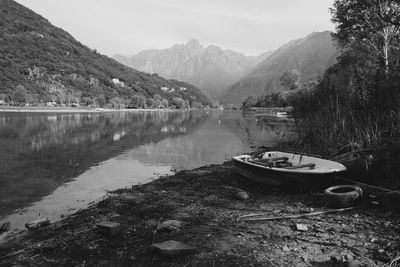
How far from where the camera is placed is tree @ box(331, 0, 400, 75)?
27734 mm

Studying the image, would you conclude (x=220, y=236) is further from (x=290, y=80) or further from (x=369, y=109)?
(x=290, y=80)

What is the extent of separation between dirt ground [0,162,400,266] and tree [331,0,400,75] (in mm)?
20114

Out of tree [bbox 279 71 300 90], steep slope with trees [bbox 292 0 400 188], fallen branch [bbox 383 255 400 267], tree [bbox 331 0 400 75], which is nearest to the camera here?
fallen branch [bbox 383 255 400 267]

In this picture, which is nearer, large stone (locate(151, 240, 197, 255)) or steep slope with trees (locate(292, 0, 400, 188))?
large stone (locate(151, 240, 197, 255))

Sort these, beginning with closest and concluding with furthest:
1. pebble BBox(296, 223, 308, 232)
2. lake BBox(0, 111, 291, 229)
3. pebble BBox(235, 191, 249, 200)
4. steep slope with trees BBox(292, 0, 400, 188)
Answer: pebble BBox(296, 223, 308, 232), pebble BBox(235, 191, 249, 200), steep slope with trees BBox(292, 0, 400, 188), lake BBox(0, 111, 291, 229)

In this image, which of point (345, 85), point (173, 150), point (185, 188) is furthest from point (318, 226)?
point (173, 150)

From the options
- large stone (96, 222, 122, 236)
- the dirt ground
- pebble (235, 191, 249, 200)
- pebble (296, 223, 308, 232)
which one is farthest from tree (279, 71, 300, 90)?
large stone (96, 222, 122, 236)

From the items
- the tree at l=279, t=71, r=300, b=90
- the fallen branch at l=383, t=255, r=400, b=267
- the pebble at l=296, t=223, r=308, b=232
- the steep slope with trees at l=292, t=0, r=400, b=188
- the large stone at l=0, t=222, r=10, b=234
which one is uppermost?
the tree at l=279, t=71, r=300, b=90

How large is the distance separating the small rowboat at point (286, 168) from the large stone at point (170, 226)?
4887mm

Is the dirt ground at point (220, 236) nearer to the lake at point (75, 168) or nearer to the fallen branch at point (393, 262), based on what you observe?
the fallen branch at point (393, 262)

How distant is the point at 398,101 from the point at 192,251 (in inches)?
478

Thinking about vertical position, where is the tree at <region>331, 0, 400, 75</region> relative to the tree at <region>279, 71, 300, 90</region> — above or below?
below

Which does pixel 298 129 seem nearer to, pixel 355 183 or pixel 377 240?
pixel 355 183

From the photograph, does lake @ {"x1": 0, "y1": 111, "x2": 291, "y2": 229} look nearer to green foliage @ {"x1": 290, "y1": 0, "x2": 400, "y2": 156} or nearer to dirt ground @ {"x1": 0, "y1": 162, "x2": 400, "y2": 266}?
dirt ground @ {"x1": 0, "y1": 162, "x2": 400, "y2": 266}
